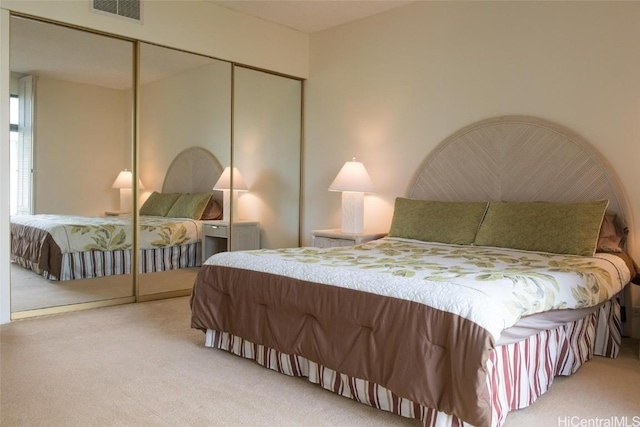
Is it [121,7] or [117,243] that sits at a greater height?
[121,7]

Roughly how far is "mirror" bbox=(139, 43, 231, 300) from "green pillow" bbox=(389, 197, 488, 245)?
1761mm

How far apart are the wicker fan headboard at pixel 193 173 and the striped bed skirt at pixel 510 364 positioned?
182cm

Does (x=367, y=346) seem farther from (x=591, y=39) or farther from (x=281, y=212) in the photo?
(x=281, y=212)

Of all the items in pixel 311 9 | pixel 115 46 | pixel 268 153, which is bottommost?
pixel 268 153

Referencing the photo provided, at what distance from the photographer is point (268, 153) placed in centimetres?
515

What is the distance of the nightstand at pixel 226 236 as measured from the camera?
468 centimetres

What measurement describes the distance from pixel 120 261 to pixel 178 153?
1034mm

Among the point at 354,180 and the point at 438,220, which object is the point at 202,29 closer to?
the point at 354,180

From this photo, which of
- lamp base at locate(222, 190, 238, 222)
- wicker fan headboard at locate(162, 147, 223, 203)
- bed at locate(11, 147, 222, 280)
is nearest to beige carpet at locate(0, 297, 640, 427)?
bed at locate(11, 147, 222, 280)

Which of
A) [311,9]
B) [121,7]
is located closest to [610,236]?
[311,9]

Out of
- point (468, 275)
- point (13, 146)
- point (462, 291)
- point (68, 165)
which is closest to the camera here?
point (462, 291)

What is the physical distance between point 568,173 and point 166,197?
124 inches

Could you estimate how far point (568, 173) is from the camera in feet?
11.5

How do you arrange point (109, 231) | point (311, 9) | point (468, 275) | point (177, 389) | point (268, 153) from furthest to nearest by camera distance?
point (268, 153), point (311, 9), point (109, 231), point (177, 389), point (468, 275)
